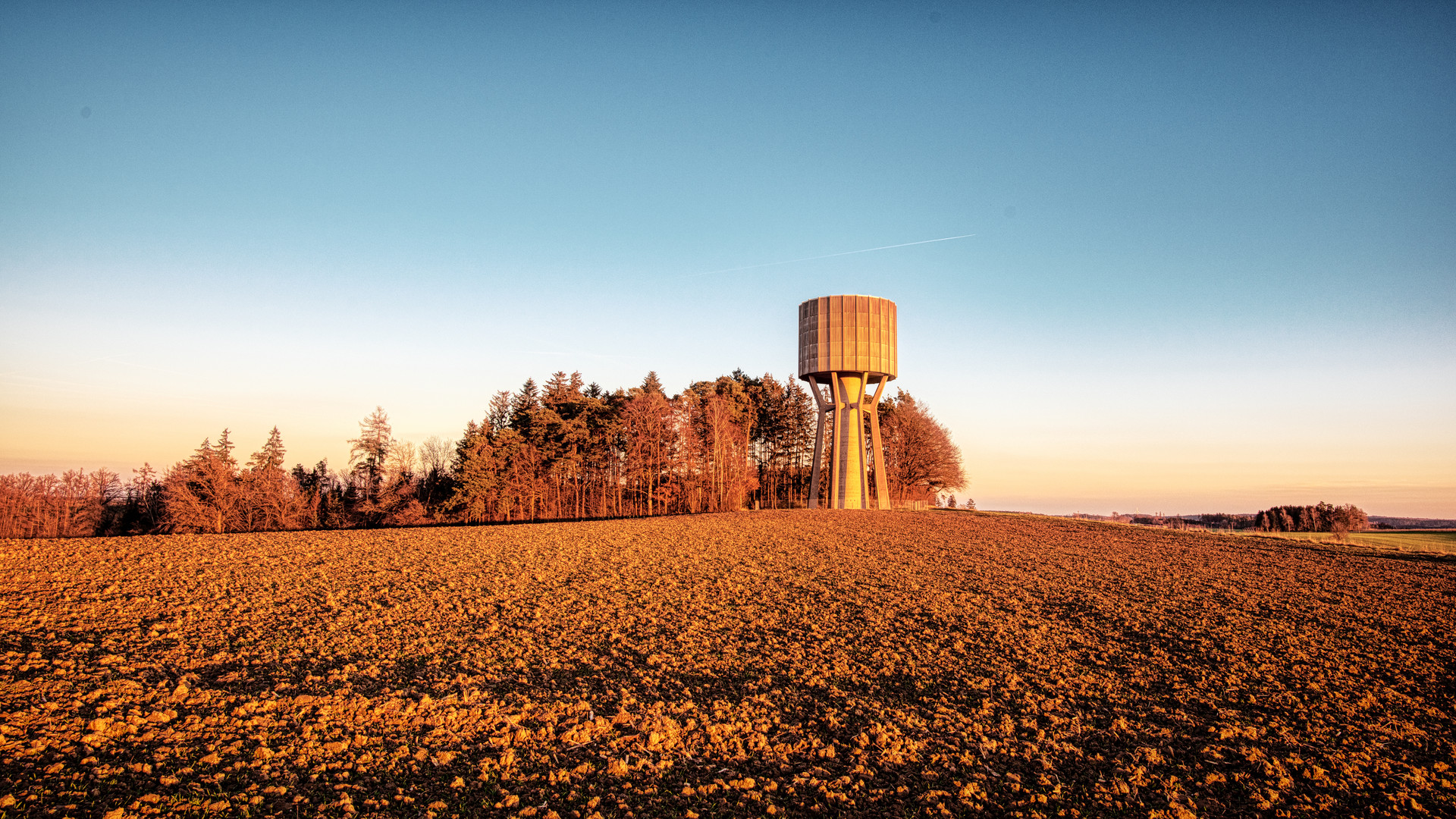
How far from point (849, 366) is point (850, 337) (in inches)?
65.3

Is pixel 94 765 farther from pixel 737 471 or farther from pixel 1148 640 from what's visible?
pixel 737 471

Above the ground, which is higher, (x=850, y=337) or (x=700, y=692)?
(x=850, y=337)

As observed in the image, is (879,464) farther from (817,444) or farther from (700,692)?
(700,692)

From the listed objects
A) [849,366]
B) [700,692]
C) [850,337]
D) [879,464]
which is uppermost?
[850,337]

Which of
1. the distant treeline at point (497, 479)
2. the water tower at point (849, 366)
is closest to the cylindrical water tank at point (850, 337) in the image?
the water tower at point (849, 366)

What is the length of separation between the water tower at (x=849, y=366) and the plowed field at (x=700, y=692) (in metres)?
22.0

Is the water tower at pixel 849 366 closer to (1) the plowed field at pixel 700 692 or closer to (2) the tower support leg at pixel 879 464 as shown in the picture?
(2) the tower support leg at pixel 879 464

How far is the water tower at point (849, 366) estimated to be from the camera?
121 ft

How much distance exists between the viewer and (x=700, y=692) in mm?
7484

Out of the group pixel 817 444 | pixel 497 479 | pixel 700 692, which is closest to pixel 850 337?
pixel 817 444

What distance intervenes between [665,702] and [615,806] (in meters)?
2.05

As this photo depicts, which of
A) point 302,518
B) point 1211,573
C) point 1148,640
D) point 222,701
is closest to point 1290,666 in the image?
point 1148,640

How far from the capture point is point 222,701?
6676 millimetres

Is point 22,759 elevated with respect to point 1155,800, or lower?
elevated
